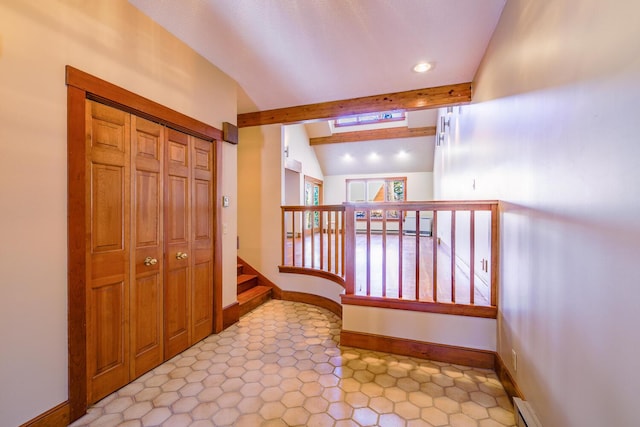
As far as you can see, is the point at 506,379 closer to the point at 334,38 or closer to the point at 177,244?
the point at 177,244

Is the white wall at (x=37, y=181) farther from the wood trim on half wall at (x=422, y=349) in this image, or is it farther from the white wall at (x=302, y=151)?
the white wall at (x=302, y=151)

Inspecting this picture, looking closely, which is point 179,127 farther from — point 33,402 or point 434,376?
point 434,376

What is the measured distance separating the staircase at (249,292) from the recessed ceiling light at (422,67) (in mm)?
3282

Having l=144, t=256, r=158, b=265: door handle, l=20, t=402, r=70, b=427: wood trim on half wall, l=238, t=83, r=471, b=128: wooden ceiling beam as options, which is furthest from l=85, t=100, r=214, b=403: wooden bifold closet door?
l=238, t=83, r=471, b=128: wooden ceiling beam

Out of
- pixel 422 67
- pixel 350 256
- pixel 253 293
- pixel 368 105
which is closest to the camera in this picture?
pixel 350 256

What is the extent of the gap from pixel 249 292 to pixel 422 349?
236 cm

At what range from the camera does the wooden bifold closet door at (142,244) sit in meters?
1.86

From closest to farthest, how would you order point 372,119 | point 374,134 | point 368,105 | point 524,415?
point 524,415, point 368,105, point 372,119, point 374,134

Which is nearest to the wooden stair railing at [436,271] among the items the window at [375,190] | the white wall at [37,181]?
the white wall at [37,181]

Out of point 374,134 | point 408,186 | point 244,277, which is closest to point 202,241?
A: point 244,277

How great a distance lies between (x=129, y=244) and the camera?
81.4 inches

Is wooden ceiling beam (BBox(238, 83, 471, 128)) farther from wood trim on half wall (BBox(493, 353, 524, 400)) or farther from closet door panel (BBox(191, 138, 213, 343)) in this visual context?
wood trim on half wall (BBox(493, 353, 524, 400))

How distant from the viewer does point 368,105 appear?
11.6 ft

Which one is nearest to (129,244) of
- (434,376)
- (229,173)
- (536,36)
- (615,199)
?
(229,173)
